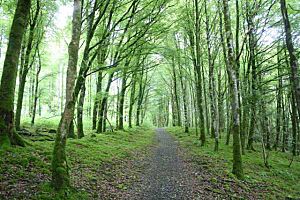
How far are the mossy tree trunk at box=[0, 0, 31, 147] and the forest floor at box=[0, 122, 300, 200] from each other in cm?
55

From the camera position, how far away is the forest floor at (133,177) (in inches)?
258

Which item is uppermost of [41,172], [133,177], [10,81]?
[10,81]

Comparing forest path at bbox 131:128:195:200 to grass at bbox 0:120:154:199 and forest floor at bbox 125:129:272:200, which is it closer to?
forest floor at bbox 125:129:272:200

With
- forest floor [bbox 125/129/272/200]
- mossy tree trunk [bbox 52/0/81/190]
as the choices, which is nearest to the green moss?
mossy tree trunk [bbox 52/0/81/190]

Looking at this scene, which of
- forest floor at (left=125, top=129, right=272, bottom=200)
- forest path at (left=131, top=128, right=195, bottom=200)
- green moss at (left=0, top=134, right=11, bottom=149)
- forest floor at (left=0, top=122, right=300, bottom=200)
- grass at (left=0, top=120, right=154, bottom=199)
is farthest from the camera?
forest floor at (left=125, top=129, right=272, bottom=200)

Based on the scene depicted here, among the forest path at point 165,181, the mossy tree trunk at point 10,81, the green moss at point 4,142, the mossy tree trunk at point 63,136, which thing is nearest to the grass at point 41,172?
the green moss at point 4,142

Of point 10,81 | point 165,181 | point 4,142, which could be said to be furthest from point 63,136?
point 165,181

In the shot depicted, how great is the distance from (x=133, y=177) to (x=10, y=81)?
595cm

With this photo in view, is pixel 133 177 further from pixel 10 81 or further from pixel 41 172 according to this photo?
pixel 10 81

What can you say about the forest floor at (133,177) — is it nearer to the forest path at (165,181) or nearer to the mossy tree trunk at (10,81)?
the forest path at (165,181)

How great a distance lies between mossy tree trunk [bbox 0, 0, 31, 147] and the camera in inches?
302

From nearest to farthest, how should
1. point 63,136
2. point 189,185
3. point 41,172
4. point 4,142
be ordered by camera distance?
point 63,136 < point 41,172 < point 4,142 < point 189,185

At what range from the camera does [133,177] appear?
32.1ft

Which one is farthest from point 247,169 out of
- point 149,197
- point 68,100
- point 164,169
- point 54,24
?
point 54,24
